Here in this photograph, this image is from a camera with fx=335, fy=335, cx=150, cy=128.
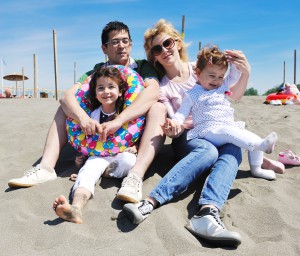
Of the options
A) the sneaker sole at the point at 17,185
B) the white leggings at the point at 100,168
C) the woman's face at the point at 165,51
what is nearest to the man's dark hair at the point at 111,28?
the woman's face at the point at 165,51

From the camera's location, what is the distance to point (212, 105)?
9.40 ft

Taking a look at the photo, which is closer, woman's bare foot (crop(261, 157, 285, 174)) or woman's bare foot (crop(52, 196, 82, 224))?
woman's bare foot (crop(52, 196, 82, 224))

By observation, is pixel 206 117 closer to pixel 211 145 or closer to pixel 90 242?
pixel 211 145

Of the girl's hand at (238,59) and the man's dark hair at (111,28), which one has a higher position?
the man's dark hair at (111,28)

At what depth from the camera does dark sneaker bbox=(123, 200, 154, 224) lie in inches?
81.2

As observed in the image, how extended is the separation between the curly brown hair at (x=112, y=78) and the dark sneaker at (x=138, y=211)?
104 centimetres

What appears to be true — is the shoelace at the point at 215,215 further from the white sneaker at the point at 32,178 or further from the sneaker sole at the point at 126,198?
the white sneaker at the point at 32,178

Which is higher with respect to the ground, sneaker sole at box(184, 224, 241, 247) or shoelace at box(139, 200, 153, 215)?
shoelace at box(139, 200, 153, 215)

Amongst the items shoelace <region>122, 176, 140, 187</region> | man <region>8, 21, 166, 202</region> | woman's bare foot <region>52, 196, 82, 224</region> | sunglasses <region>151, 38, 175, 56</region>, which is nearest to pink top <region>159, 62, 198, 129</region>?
man <region>8, 21, 166, 202</region>

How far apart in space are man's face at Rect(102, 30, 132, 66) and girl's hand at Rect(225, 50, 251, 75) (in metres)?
1.08

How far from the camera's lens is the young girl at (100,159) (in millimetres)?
2135

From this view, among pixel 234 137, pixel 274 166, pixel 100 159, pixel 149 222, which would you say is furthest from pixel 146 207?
pixel 274 166

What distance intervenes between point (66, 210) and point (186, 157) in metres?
0.93

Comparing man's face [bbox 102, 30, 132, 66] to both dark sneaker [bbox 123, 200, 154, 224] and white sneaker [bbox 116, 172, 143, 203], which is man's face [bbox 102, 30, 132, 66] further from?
dark sneaker [bbox 123, 200, 154, 224]
